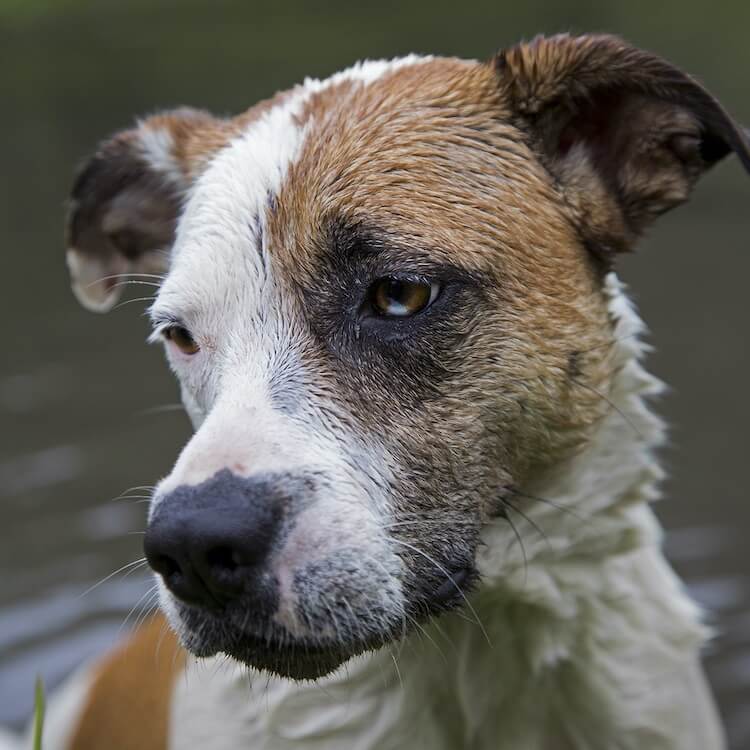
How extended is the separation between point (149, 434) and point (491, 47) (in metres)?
8.37

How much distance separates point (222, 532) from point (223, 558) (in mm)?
71

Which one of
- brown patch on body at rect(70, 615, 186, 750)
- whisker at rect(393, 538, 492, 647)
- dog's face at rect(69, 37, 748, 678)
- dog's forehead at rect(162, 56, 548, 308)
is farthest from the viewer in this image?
brown patch on body at rect(70, 615, 186, 750)

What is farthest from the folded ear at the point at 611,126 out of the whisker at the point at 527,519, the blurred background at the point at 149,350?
the blurred background at the point at 149,350

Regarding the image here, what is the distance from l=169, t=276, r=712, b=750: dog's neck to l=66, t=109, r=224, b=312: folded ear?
1361mm

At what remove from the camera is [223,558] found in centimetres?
274

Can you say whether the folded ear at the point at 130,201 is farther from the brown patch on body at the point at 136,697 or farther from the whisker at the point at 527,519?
the whisker at the point at 527,519

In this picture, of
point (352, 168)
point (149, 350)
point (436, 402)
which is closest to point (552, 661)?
point (436, 402)

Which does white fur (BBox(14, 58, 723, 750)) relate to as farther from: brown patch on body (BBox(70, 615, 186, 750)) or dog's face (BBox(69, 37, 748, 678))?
brown patch on body (BBox(70, 615, 186, 750))

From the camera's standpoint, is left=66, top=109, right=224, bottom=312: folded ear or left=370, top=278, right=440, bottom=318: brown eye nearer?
left=370, top=278, right=440, bottom=318: brown eye

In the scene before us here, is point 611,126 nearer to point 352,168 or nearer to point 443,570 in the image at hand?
point 352,168

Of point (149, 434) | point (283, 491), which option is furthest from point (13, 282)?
point (283, 491)

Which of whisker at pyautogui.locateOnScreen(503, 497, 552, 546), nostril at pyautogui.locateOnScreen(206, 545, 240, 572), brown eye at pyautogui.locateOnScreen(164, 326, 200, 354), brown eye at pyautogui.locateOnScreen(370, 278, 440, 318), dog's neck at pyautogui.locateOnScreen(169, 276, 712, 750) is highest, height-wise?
brown eye at pyautogui.locateOnScreen(370, 278, 440, 318)

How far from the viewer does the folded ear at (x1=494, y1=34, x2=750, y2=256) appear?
11.2 ft

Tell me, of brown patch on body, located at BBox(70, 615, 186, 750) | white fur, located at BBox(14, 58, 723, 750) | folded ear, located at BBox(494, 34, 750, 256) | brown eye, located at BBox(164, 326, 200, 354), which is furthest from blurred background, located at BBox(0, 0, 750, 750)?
folded ear, located at BBox(494, 34, 750, 256)
